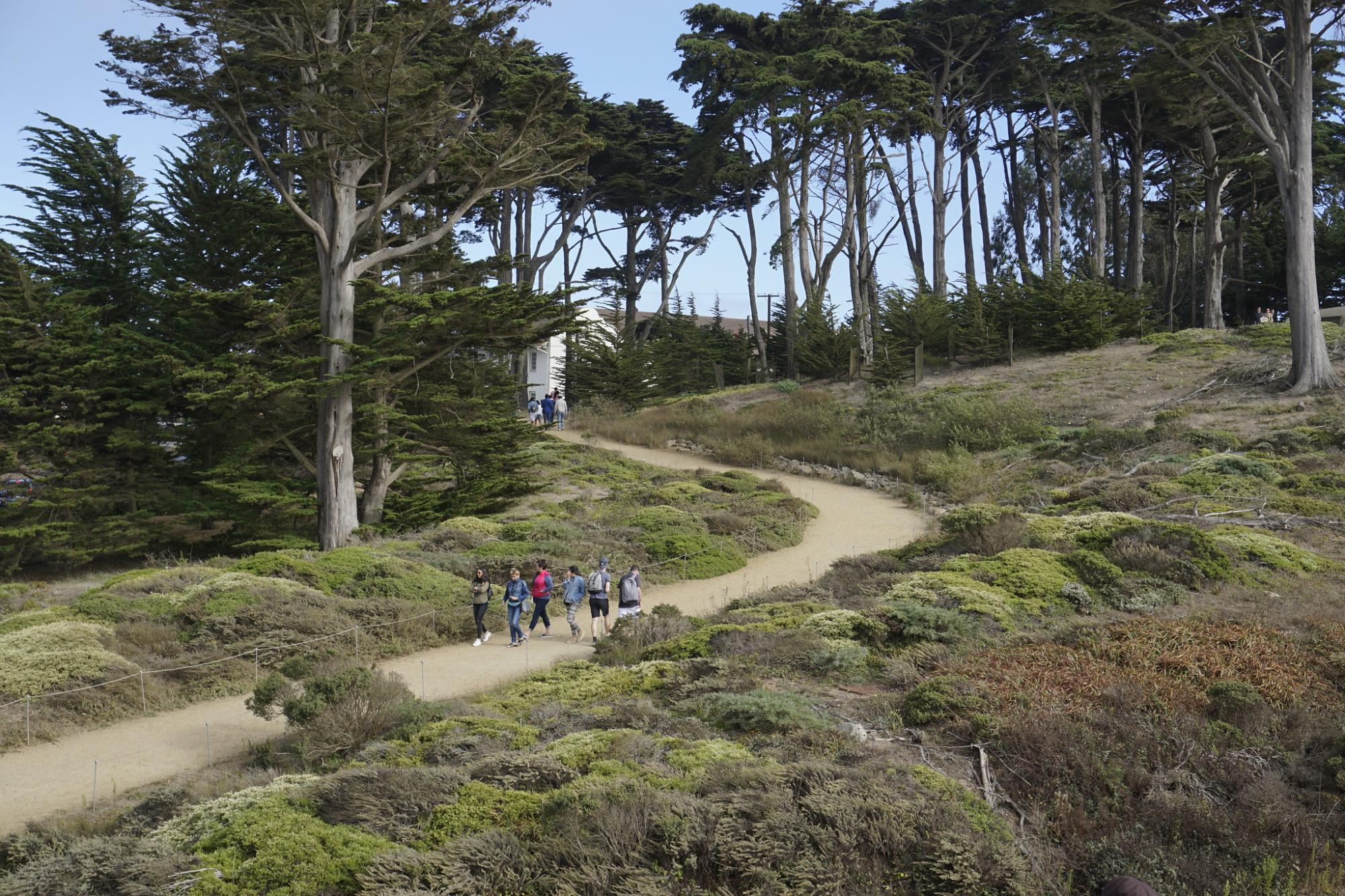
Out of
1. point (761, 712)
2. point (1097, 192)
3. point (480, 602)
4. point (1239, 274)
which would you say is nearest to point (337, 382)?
point (480, 602)

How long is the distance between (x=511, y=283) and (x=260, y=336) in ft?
18.6

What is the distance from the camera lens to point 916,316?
3888 cm

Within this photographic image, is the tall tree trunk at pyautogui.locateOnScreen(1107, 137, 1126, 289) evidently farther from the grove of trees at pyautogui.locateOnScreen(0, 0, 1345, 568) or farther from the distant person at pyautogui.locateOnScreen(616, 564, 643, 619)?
the distant person at pyautogui.locateOnScreen(616, 564, 643, 619)

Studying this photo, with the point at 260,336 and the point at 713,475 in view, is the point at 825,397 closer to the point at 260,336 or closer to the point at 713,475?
the point at 713,475

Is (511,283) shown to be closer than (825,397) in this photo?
Yes

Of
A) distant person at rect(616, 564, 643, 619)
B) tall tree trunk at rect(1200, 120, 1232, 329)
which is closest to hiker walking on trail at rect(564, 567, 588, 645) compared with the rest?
distant person at rect(616, 564, 643, 619)

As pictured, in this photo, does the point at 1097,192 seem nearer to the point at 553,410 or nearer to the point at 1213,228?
the point at 1213,228

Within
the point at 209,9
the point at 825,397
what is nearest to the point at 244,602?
the point at 209,9

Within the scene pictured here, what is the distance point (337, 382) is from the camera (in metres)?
20.9

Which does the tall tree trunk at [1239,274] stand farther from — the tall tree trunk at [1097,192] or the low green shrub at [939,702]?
the low green shrub at [939,702]

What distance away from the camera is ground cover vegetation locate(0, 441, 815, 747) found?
37.0ft

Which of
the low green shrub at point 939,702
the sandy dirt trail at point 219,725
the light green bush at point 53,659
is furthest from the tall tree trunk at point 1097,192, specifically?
the light green bush at point 53,659

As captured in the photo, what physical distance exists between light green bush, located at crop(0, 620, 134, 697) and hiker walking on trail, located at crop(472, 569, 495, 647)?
4.25m

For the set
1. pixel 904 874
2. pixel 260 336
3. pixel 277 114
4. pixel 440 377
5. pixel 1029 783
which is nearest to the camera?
pixel 904 874
